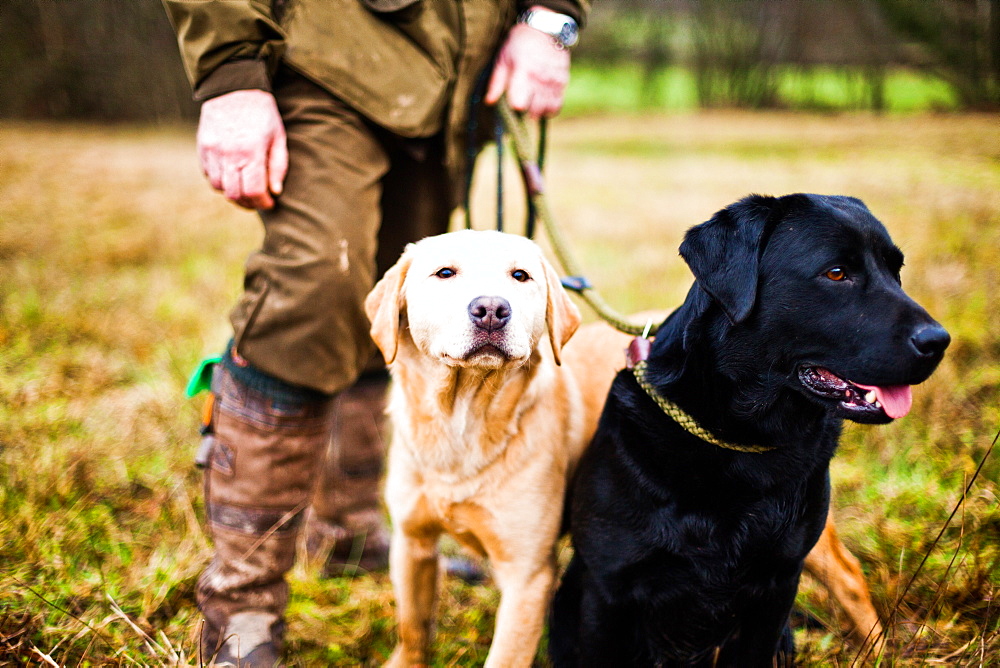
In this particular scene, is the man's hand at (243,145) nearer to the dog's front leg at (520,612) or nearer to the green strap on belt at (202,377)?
the green strap on belt at (202,377)

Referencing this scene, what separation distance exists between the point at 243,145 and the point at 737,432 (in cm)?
156

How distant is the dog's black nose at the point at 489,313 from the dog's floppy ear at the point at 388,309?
286mm


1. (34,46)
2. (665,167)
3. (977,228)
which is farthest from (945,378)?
(34,46)

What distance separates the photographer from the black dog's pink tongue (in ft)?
5.57

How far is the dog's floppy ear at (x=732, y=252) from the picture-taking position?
1.87 meters

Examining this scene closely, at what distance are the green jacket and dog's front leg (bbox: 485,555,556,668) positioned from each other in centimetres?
139

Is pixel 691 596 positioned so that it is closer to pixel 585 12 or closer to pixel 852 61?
pixel 585 12

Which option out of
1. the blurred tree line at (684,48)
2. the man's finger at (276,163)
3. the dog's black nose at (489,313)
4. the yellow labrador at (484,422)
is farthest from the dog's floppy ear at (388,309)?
the blurred tree line at (684,48)

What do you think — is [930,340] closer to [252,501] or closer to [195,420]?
[252,501]

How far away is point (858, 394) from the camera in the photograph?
5.74 feet

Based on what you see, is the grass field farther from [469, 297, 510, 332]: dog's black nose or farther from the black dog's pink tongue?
[469, 297, 510, 332]: dog's black nose

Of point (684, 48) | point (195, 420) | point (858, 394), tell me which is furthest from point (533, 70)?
point (684, 48)

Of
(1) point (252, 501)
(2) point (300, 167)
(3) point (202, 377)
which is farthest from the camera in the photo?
(3) point (202, 377)

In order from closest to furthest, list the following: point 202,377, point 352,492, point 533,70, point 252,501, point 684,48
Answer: point 252,501
point 533,70
point 202,377
point 352,492
point 684,48
